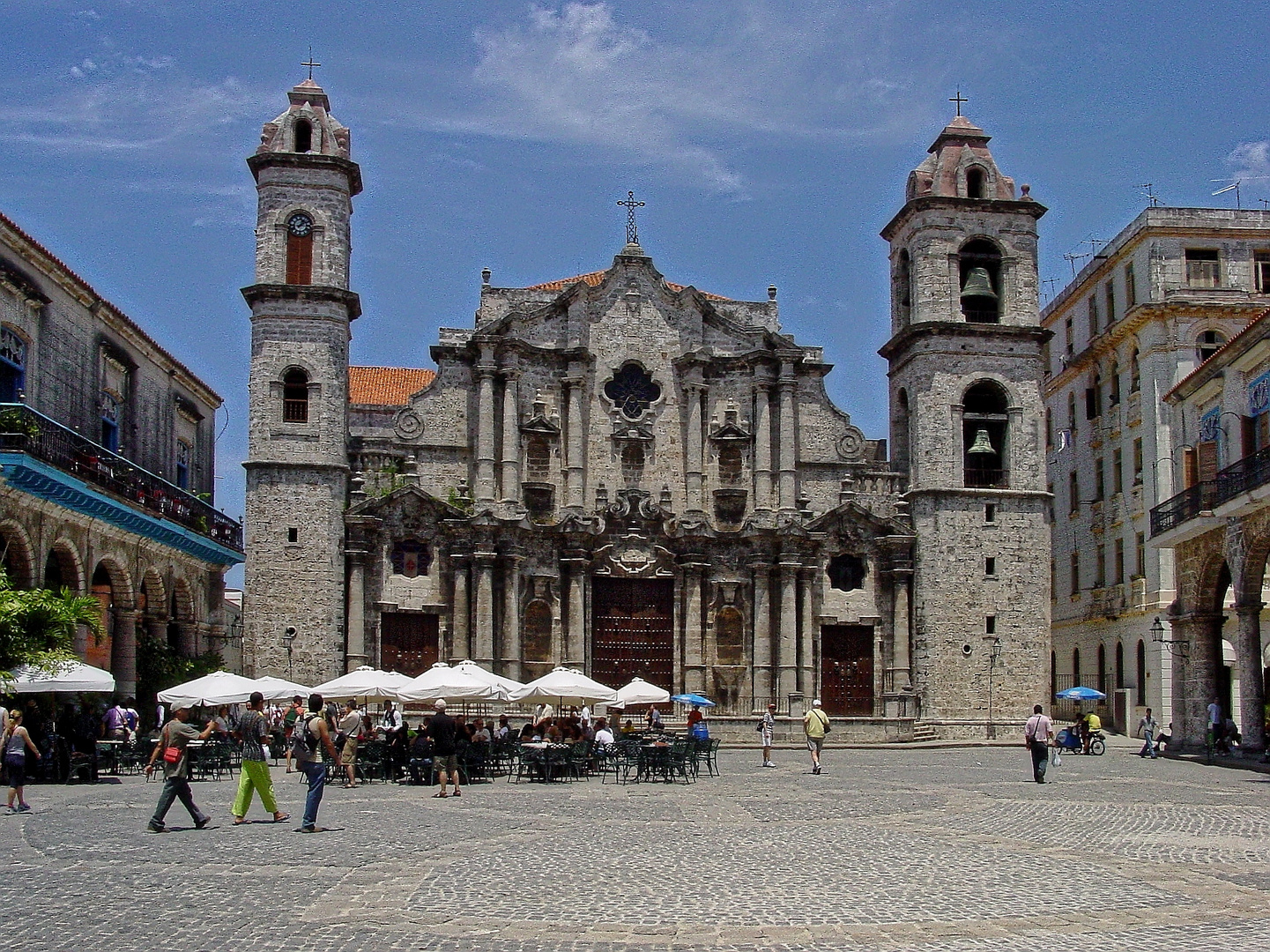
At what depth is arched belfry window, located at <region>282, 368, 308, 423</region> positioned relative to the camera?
130 feet

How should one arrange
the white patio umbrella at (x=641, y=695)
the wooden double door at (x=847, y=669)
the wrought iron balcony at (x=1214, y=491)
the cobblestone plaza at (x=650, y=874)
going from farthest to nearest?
the wooden double door at (x=847, y=669) < the white patio umbrella at (x=641, y=695) < the wrought iron balcony at (x=1214, y=491) < the cobblestone plaza at (x=650, y=874)

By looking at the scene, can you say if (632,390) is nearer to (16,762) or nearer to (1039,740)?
(1039,740)

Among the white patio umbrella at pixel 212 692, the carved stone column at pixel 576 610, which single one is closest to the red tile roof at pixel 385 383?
Result: the carved stone column at pixel 576 610

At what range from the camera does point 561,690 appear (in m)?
28.4

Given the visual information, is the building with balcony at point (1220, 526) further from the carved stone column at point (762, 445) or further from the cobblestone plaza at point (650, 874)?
the carved stone column at point (762, 445)

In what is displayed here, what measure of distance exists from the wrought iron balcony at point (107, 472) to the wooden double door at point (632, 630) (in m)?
10.4

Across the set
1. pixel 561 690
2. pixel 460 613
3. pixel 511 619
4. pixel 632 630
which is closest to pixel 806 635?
pixel 632 630

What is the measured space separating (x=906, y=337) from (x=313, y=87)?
18885mm

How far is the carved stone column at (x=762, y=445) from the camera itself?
4175cm

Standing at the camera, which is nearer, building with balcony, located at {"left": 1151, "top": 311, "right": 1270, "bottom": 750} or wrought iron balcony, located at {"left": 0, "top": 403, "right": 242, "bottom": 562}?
wrought iron balcony, located at {"left": 0, "top": 403, "right": 242, "bottom": 562}

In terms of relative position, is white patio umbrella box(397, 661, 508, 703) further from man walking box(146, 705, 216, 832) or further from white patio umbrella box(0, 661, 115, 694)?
man walking box(146, 705, 216, 832)

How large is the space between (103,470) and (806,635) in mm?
20520

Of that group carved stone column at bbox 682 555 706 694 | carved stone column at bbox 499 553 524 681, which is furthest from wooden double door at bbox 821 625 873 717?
carved stone column at bbox 499 553 524 681

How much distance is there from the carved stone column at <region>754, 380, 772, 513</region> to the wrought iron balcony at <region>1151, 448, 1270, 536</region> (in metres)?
11.1
